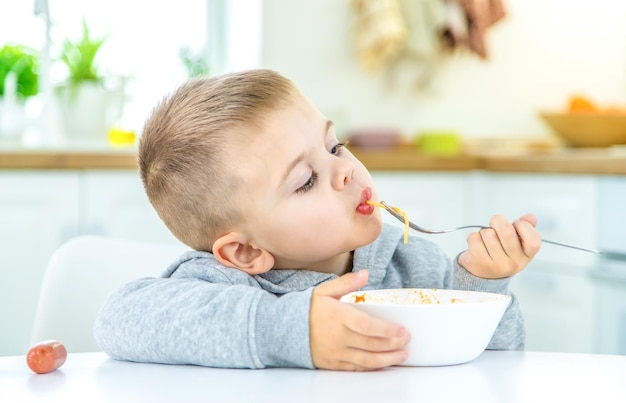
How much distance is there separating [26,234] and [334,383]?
84.5 inches

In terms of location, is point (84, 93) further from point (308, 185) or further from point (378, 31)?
point (308, 185)

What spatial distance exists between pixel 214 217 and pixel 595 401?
59 centimetres

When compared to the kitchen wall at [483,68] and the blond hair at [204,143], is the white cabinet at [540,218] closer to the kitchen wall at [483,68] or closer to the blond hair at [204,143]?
Result: the kitchen wall at [483,68]

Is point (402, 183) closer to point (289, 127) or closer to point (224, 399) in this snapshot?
point (289, 127)

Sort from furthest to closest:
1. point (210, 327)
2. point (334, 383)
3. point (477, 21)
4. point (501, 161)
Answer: point (477, 21) < point (501, 161) < point (210, 327) < point (334, 383)

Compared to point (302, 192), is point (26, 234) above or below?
below

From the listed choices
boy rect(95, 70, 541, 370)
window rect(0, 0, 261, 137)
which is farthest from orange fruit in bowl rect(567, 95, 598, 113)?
boy rect(95, 70, 541, 370)

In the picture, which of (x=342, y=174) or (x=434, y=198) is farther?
(x=434, y=198)

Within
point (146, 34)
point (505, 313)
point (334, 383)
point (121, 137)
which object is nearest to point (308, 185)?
point (505, 313)

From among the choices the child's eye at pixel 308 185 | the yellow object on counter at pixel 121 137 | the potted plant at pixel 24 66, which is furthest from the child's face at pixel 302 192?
the potted plant at pixel 24 66

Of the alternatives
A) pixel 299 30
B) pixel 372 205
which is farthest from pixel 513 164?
pixel 372 205

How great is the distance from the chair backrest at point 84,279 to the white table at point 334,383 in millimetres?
339

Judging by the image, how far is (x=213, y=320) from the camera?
36.3 inches

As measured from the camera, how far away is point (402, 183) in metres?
3.12
